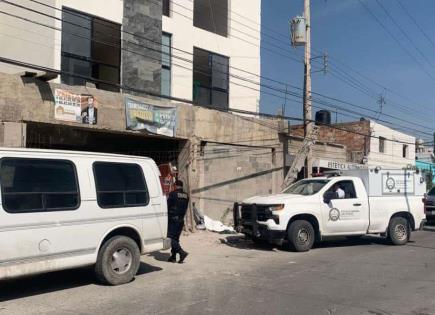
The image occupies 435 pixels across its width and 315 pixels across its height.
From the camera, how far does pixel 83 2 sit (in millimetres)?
19141

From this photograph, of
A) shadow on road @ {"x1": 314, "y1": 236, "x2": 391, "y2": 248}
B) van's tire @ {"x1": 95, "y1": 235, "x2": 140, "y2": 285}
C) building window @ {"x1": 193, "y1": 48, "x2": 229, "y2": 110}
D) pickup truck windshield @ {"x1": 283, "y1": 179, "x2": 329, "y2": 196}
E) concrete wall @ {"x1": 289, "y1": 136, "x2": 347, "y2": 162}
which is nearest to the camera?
van's tire @ {"x1": 95, "y1": 235, "x2": 140, "y2": 285}

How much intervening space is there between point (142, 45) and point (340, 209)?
10.7m

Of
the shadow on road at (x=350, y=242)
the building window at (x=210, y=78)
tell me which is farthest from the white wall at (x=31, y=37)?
the shadow on road at (x=350, y=242)

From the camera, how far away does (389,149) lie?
40750 millimetres

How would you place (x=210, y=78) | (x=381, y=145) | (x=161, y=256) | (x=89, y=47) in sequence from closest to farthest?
(x=161, y=256) < (x=89, y=47) < (x=210, y=78) < (x=381, y=145)

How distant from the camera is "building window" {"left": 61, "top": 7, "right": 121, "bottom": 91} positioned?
1856 cm

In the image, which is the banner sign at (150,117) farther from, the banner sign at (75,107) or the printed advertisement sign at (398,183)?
the printed advertisement sign at (398,183)

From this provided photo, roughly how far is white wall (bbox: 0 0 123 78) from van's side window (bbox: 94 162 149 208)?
9.37 m

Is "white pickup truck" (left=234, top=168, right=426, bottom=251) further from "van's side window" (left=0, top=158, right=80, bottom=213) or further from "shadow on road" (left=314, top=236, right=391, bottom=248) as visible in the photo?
"van's side window" (left=0, top=158, right=80, bottom=213)

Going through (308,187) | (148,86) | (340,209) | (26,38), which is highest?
→ (26,38)

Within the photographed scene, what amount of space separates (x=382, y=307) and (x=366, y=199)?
7705 mm

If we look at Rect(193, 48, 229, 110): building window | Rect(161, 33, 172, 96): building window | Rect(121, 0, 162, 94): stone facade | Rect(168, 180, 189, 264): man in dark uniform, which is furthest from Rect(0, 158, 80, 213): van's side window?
Rect(193, 48, 229, 110): building window

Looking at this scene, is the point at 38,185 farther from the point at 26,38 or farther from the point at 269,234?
the point at 26,38

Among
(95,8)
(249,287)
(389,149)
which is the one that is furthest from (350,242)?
(389,149)
